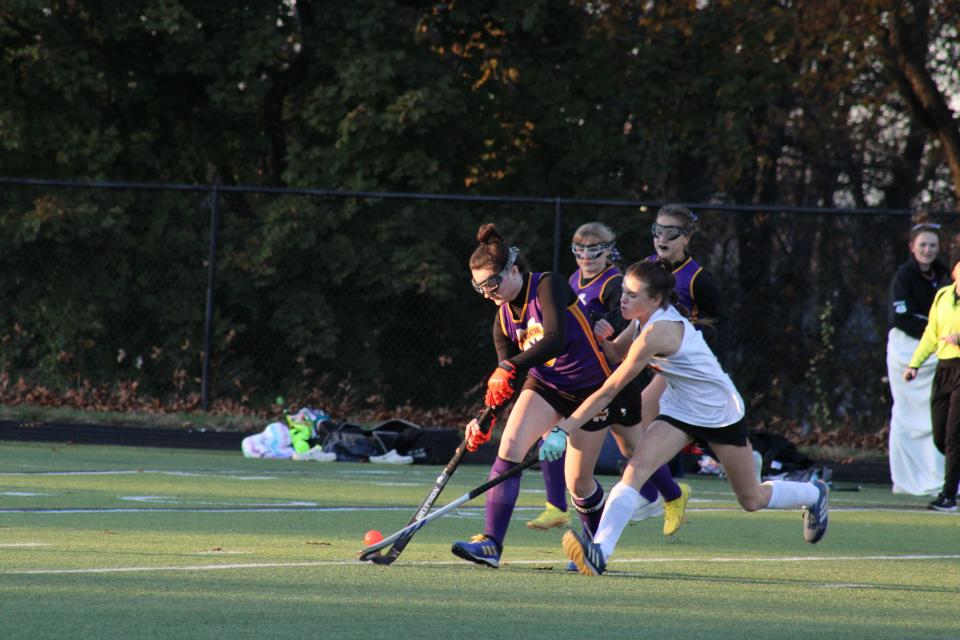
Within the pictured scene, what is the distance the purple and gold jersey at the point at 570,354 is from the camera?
7523mm

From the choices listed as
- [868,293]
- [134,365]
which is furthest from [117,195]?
[868,293]

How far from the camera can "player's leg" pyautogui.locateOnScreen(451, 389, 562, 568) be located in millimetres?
7012

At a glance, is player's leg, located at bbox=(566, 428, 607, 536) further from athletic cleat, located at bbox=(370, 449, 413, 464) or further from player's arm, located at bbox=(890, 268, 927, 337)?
athletic cleat, located at bbox=(370, 449, 413, 464)

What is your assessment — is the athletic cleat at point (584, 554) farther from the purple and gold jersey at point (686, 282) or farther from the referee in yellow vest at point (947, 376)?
the referee in yellow vest at point (947, 376)

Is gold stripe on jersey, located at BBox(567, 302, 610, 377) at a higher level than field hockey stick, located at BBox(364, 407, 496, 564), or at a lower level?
higher

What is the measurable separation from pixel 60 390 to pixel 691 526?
33.9 feet

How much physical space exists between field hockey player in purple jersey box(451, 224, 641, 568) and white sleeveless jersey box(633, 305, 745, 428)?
419 mm

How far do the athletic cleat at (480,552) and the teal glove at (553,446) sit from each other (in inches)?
18.1

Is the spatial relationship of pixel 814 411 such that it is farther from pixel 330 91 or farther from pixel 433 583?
pixel 433 583

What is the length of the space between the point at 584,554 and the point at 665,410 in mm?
918

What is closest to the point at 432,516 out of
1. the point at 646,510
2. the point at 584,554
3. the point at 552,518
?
the point at 584,554

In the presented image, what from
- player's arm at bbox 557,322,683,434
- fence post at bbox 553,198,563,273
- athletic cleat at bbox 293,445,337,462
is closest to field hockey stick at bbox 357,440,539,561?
player's arm at bbox 557,322,683,434

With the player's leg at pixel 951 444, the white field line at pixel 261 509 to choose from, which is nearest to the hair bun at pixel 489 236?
the white field line at pixel 261 509

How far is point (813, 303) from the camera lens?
18.7 metres
